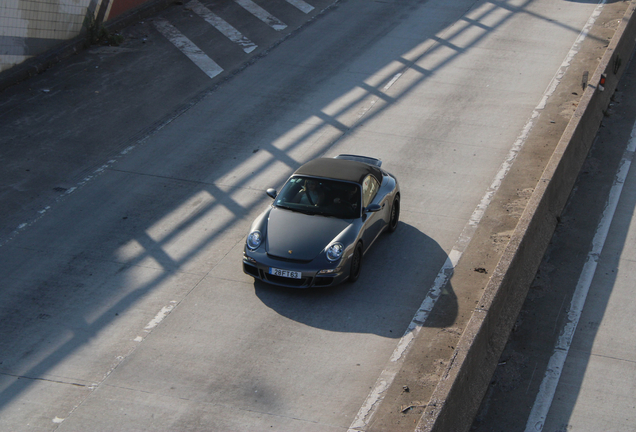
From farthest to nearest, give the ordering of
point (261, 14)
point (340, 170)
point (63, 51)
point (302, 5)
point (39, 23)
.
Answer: point (302, 5) → point (261, 14) → point (63, 51) → point (39, 23) → point (340, 170)

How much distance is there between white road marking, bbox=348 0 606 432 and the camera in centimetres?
838

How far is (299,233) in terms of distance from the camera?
10.5 metres

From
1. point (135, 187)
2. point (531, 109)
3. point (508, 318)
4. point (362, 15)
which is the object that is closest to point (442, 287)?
point (508, 318)

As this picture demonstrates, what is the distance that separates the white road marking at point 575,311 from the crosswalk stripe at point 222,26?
1057 centimetres

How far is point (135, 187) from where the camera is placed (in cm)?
1349

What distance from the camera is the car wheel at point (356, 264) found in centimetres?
1055

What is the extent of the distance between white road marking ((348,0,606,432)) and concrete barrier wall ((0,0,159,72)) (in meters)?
11.8

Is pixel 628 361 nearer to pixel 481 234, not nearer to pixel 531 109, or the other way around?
pixel 481 234

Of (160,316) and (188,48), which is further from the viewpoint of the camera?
(188,48)

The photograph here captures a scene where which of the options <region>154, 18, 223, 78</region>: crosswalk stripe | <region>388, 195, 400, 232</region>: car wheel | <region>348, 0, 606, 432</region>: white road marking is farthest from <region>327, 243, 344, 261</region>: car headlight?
<region>154, 18, 223, 78</region>: crosswalk stripe

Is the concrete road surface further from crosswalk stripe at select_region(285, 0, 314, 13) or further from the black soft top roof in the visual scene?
the black soft top roof

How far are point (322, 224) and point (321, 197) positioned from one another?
23.2 inches

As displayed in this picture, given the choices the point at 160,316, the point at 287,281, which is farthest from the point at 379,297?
the point at 160,316

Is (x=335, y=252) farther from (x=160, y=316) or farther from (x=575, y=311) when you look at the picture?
(x=575, y=311)
